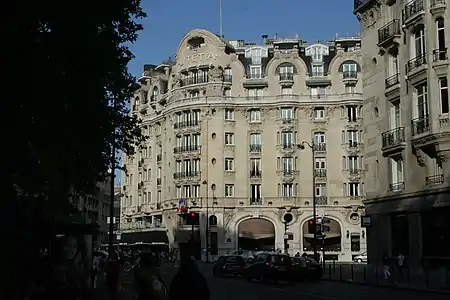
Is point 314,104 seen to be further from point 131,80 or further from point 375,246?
point 131,80

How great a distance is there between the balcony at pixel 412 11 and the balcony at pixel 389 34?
1.03m

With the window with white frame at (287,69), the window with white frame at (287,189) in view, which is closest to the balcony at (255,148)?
the window with white frame at (287,189)

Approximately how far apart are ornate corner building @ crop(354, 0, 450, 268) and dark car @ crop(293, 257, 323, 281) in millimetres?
3995

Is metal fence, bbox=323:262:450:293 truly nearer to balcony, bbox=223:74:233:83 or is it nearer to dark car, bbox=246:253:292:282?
dark car, bbox=246:253:292:282

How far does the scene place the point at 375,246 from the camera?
40656mm

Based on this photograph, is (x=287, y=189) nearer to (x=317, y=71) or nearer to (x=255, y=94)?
(x=255, y=94)

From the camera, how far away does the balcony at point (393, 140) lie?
3806 cm

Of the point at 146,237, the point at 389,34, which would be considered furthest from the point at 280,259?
the point at 146,237

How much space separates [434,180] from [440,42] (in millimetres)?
6765

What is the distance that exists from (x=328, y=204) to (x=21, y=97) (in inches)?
2506

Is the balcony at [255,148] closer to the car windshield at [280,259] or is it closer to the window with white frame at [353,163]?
the window with white frame at [353,163]

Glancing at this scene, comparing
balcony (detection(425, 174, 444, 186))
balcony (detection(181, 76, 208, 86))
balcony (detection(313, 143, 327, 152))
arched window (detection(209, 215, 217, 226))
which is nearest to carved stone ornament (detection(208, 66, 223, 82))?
balcony (detection(181, 76, 208, 86))

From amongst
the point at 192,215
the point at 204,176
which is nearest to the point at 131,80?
the point at 192,215

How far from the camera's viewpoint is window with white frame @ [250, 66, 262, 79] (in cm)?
8144
